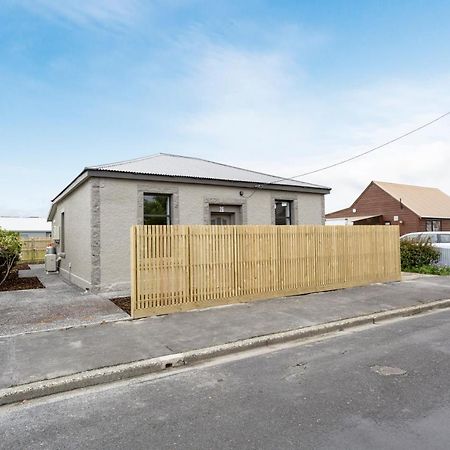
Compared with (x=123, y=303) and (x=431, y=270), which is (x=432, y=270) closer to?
(x=431, y=270)

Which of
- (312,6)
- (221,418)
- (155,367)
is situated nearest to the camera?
(221,418)

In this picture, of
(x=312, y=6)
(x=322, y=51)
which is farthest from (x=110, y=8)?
(x=322, y=51)

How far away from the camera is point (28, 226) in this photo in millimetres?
44250

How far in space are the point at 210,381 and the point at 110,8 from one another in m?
9.22

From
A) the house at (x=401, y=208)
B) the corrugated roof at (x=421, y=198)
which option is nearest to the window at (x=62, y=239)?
the house at (x=401, y=208)

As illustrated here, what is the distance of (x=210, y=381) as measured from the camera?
4699 millimetres

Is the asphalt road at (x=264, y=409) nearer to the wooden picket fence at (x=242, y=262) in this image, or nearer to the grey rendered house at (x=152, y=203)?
the wooden picket fence at (x=242, y=262)

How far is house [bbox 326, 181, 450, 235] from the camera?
33156 mm

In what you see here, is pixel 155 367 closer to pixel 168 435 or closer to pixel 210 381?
pixel 210 381

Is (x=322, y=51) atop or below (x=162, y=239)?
atop

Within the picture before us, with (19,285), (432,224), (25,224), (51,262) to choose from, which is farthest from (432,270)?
(25,224)

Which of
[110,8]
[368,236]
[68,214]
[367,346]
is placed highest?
[110,8]

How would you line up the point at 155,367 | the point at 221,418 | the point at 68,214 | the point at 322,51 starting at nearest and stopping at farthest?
the point at 221,418 → the point at 155,367 → the point at 322,51 → the point at 68,214

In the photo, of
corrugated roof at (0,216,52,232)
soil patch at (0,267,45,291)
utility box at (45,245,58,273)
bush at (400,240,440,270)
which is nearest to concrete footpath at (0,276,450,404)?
soil patch at (0,267,45,291)
